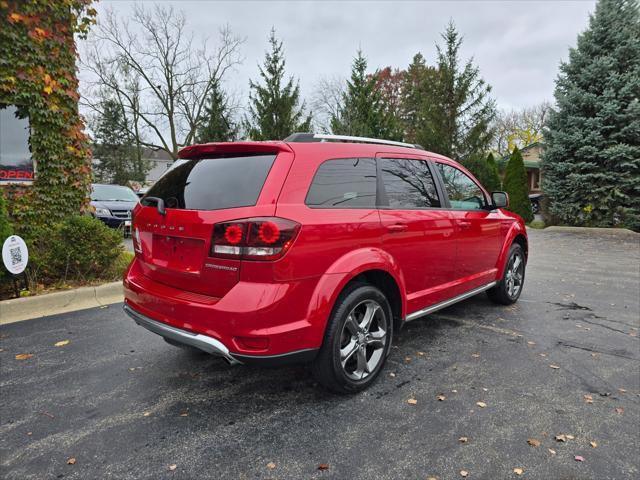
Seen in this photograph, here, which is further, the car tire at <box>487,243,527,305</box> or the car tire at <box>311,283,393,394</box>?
the car tire at <box>487,243,527,305</box>

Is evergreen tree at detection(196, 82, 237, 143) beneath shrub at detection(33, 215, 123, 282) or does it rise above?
above

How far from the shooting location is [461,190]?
14.5 feet

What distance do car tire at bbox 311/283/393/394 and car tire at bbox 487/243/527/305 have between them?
2579 mm

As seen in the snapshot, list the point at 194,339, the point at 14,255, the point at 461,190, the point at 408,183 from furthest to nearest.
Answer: the point at 14,255
the point at 461,190
the point at 408,183
the point at 194,339

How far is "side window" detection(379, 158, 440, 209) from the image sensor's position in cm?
334

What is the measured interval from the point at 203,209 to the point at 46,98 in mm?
5106

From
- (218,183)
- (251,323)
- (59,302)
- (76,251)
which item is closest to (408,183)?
(218,183)

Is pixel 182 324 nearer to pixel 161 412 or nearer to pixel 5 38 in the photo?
pixel 161 412

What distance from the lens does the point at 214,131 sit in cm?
2534

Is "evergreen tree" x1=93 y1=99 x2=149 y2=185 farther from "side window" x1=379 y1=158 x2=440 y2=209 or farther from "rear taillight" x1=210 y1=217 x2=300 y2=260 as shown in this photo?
"rear taillight" x1=210 y1=217 x2=300 y2=260

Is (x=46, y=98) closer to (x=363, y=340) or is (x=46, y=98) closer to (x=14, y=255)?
(x=14, y=255)

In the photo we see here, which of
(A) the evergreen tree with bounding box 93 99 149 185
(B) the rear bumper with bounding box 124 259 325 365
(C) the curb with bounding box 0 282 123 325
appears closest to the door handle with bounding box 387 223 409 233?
(B) the rear bumper with bounding box 124 259 325 365

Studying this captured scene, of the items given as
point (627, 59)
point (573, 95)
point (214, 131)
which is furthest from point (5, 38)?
point (214, 131)

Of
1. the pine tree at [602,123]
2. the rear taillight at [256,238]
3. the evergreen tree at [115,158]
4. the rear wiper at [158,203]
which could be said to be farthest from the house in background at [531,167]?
the evergreen tree at [115,158]
